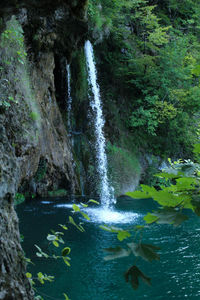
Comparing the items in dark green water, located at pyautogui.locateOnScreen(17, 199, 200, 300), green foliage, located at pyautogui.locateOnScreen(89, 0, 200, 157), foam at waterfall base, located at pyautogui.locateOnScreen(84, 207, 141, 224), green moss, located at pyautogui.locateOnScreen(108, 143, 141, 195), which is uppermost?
green foliage, located at pyautogui.locateOnScreen(89, 0, 200, 157)

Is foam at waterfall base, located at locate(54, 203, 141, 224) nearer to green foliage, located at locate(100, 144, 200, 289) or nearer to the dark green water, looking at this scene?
the dark green water

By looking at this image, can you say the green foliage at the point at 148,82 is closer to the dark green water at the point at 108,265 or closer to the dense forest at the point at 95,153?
the dense forest at the point at 95,153

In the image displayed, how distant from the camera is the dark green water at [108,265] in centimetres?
434

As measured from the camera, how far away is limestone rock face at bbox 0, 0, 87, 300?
5.32 ft

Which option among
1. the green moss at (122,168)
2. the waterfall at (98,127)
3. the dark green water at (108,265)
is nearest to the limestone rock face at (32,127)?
the waterfall at (98,127)

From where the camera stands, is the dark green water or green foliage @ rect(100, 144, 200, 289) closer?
green foliage @ rect(100, 144, 200, 289)

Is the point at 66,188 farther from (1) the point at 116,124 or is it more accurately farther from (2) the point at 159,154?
(2) the point at 159,154

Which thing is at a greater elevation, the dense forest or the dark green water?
the dense forest

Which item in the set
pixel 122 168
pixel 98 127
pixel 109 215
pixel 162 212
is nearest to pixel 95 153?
pixel 98 127

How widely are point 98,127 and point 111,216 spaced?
5.03 metres

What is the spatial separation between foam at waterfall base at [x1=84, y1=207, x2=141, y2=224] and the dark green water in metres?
0.03

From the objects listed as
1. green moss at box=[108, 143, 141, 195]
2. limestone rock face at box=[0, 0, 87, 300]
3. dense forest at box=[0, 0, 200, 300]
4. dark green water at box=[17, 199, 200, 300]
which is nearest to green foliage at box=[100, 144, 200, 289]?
dense forest at box=[0, 0, 200, 300]

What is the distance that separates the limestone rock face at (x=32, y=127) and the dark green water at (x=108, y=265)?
1.52m

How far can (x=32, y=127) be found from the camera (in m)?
7.37
